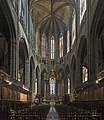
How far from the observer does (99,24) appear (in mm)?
26219

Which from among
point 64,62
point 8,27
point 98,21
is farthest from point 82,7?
point 64,62

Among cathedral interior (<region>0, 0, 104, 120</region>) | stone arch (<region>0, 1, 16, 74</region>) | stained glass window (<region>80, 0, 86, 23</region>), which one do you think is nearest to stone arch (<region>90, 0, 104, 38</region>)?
cathedral interior (<region>0, 0, 104, 120</region>)

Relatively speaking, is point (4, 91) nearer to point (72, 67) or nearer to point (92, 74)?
point (92, 74)

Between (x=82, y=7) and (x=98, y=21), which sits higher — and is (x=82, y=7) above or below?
above

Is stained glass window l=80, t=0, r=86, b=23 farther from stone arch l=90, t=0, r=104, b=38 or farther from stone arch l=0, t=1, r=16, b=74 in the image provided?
stone arch l=0, t=1, r=16, b=74

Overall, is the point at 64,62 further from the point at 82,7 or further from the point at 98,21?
the point at 98,21

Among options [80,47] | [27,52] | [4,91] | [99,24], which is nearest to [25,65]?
[27,52]

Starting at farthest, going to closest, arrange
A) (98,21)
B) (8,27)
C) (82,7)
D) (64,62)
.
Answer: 1. (64,62)
2. (82,7)
3. (8,27)
4. (98,21)

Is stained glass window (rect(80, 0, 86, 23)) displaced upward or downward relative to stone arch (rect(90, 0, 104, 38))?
upward

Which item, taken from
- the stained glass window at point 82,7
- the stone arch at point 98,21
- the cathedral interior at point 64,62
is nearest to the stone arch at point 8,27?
the cathedral interior at point 64,62

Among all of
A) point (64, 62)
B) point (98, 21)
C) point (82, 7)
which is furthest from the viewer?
point (64, 62)

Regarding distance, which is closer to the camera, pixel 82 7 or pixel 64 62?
pixel 82 7

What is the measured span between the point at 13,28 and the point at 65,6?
850 inches

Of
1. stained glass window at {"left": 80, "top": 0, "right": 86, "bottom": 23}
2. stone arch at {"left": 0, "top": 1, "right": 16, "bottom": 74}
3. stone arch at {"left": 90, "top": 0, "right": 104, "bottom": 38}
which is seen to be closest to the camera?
stone arch at {"left": 0, "top": 1, "right": 16, "bottom": 74}
